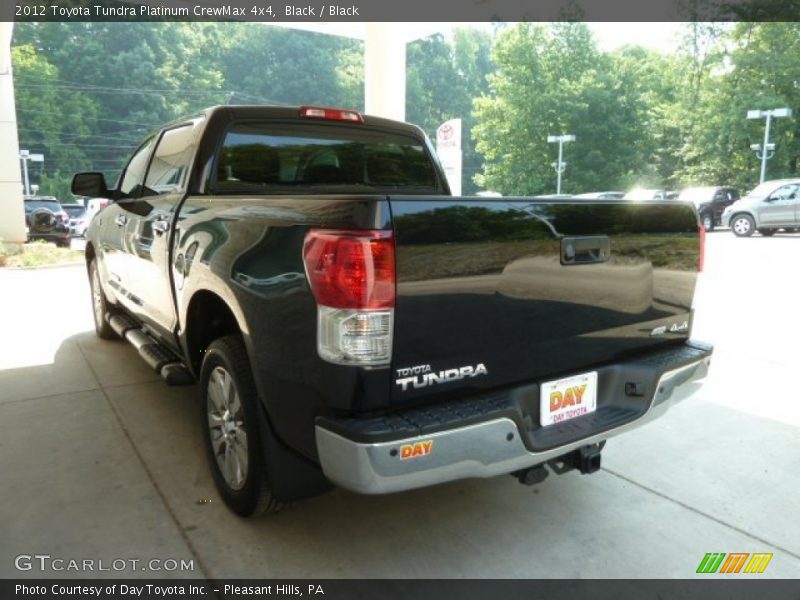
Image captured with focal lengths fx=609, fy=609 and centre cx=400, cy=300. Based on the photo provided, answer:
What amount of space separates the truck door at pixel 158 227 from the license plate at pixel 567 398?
2.06 metres

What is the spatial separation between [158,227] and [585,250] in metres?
2.37

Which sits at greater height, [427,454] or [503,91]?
[503,91]

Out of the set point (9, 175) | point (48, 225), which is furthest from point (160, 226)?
point (48, 225)

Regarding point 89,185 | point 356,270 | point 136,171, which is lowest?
point 356,270

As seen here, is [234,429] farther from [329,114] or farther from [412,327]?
[329,114]

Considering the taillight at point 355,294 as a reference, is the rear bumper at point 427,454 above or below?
below

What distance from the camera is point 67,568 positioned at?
2.43 meters

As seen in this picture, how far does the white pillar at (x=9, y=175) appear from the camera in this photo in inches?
564

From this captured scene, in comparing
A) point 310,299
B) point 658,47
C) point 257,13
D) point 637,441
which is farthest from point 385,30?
point 658,47

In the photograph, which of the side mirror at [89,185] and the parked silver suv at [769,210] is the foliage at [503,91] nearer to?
the parked silver suv at [769,210]

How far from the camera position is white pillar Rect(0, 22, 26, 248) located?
14.3 metres

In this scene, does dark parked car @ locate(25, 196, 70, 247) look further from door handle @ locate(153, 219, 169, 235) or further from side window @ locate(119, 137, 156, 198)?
door handle @ locate(153, 219, 169, 235)

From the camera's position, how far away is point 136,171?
15.2 ft

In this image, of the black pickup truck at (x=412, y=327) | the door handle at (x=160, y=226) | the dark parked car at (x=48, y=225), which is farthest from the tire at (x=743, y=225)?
the dark parked car at (x=48, y=225)
